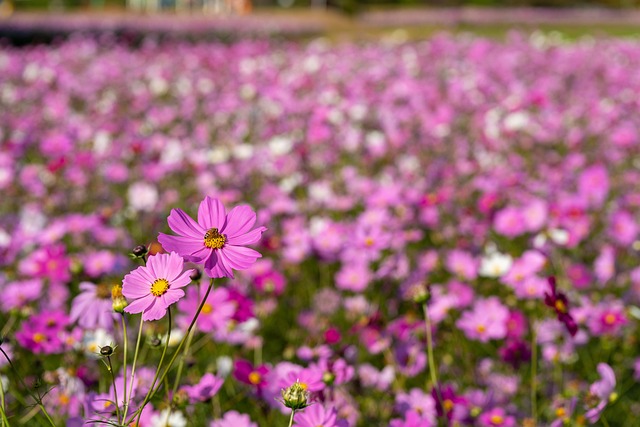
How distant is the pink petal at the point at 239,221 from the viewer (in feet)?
2.52

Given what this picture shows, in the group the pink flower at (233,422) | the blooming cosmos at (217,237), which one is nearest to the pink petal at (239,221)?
the blooming cosmos at (217,237)

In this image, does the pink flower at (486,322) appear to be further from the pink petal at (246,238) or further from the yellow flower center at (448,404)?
the pink petal at (246,238)

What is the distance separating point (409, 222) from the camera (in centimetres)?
233

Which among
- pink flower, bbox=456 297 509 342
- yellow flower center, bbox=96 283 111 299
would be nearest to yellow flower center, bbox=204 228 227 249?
yellow flower center, bbox=96 283 111 299

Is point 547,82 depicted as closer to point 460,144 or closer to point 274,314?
point 460,144

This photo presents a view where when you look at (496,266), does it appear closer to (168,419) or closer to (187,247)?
(168,419)

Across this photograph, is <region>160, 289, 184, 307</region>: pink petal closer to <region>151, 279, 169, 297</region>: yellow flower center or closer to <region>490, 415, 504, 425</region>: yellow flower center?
<region>151, 279, 169, 297</region>: yellow flower center

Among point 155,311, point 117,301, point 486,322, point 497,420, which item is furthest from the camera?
point 486,322

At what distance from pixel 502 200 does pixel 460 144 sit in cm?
108

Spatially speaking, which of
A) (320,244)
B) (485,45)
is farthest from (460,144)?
(485,45)

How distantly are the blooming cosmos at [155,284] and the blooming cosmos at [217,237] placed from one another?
0.9 inches

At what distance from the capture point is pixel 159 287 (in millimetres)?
756

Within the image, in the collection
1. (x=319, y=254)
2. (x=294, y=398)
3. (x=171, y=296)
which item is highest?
(x=171, y=296)

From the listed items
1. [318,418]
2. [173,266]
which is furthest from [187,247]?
[318,418]
